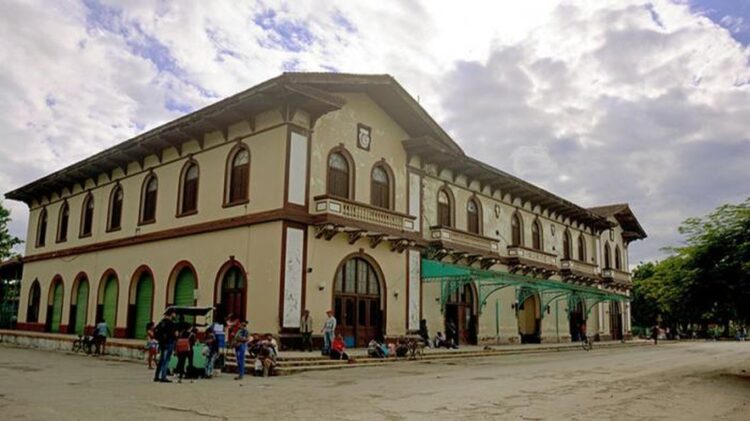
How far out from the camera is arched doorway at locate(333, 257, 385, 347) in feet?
73.1

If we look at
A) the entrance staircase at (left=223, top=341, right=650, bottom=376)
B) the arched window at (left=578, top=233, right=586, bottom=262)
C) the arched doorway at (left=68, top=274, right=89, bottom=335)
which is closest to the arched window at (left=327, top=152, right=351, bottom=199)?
the entrance staircase at (left=223, top=341, right=650, bottom=376)

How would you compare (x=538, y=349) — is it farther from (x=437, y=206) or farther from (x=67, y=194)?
(x=67, y=194)

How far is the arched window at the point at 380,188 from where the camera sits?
79.5 feet

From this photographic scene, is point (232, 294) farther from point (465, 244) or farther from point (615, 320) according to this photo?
point (615, 320)

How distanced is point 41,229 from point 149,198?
12.1 meters

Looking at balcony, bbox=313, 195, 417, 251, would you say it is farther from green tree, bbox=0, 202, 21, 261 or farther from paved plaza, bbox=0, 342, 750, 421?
green tree, bbox=0, 202, 21, 261

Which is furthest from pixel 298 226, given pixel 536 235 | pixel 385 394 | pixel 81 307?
pixel 536 235

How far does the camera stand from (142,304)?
26000 mm

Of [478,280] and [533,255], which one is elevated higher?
[533,255]

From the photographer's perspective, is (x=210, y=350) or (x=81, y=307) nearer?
(x=210, y=350)

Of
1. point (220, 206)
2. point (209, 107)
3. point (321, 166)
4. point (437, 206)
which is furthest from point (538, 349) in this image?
point (209, 107)

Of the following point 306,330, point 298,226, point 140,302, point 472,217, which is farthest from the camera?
point 472,217

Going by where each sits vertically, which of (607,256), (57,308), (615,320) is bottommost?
(615,320)

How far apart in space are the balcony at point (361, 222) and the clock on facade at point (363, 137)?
2.65 m
